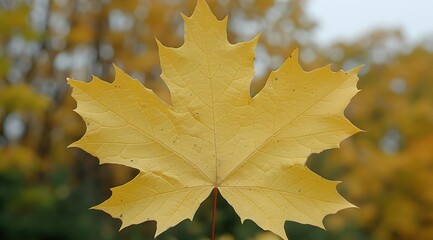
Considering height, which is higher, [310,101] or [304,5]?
[304,5]

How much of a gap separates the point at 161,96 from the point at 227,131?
25.3 feet

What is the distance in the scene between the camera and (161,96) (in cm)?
845

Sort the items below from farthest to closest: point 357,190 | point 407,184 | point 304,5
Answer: point 407,184
point 357,190
point 304,5

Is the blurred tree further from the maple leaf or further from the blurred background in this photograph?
the maple leaf

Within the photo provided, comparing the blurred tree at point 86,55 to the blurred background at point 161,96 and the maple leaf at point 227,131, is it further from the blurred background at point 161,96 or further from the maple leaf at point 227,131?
the maple leaf at point 227,131

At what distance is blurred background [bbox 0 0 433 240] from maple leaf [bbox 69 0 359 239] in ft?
13.0

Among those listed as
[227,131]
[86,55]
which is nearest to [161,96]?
[86,55]

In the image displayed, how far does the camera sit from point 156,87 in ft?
30.0

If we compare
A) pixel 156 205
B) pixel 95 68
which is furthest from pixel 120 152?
pixel 95 68

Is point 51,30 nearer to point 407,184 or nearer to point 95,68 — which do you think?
point 95,68

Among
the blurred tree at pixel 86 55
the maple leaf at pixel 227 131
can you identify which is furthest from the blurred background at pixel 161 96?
the maple leaf at pixel 227 131

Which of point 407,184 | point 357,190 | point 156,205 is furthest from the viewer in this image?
point 407,184

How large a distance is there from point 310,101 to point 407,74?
1374 centimetres

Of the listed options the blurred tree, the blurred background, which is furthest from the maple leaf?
the blurred tree
